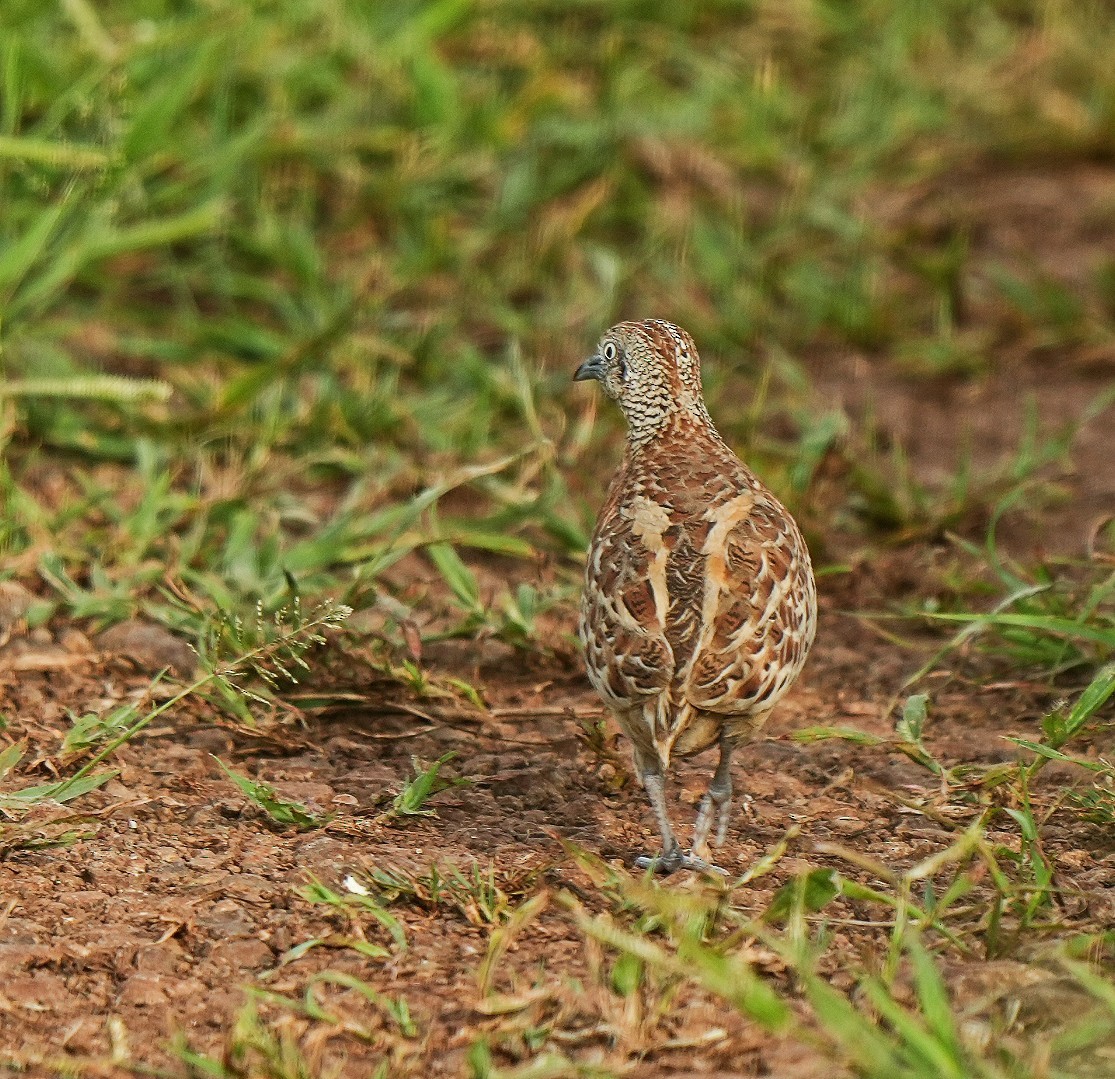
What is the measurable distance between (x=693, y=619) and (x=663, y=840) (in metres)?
0.51

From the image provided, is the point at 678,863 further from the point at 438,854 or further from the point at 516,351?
the point at 516,351

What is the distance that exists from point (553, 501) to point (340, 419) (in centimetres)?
96

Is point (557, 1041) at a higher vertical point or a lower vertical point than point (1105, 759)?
higher

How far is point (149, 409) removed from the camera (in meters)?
6.44

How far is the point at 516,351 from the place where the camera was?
19.9ft

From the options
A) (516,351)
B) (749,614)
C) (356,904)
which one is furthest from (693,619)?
(516,351)

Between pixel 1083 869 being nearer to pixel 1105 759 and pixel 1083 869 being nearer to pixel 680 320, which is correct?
pixel 1105 759

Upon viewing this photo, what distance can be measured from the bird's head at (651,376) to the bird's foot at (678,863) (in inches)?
49.4

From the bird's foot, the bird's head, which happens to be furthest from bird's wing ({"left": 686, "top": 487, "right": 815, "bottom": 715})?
the bird's head

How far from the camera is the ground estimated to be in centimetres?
362

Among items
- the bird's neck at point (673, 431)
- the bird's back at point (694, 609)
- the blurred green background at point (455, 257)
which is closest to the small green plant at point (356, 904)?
the bird's back at point (694, 609)

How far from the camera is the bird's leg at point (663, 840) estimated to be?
4184 mm

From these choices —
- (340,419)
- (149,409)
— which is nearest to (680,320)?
(340,419)

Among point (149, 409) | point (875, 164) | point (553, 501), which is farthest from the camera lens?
point (875, 164)
